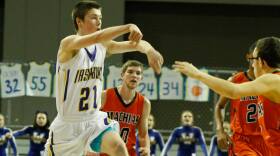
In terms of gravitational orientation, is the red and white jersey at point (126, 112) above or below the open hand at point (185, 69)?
below

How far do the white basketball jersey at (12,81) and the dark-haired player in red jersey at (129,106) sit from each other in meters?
6.56

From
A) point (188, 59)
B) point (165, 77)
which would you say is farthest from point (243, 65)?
point (165, 77)

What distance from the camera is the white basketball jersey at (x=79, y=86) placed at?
5.77 meters

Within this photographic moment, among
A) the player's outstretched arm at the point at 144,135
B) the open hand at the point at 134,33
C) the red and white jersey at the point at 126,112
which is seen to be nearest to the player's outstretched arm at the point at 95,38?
the open hand at the point at 134,33

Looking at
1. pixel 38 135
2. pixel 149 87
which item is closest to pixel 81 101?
pixel 38 135

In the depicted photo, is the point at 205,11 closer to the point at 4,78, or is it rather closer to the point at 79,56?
the point at 4,78

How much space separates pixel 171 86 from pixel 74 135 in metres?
8.44

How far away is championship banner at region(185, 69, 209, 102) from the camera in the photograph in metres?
Result: 14.1

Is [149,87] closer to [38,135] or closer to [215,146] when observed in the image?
[215,146]

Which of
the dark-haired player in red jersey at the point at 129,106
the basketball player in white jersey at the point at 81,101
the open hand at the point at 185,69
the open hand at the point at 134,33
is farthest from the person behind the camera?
the dark-haired player in red jersey at the point at 129,106

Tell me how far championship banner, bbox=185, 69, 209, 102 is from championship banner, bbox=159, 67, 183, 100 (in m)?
0.16

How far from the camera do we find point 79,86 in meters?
5.79

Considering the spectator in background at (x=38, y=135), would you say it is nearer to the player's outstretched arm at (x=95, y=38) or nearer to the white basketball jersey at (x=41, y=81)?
the white basketball jersey at (x=41, y=81)

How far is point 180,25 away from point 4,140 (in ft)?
22.7
